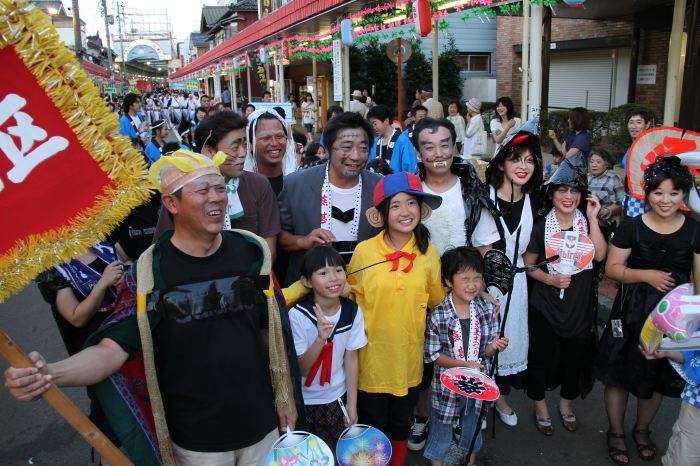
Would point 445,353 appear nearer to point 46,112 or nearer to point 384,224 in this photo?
point 384,224

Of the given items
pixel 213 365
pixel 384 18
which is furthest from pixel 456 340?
pixel 384 18

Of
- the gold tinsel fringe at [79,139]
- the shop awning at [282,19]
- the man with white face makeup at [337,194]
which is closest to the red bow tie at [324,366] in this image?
the man with white face makeup at [337,194]

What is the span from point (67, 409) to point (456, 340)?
1889mm

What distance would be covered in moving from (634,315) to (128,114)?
9.91 metres

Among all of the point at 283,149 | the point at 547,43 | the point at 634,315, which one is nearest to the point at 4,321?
the point at 283,149

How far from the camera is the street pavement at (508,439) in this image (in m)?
3.16

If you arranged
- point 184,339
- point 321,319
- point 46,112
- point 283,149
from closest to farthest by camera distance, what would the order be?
point 46,112 → point 184,339 → point 321,319 → point 283,149

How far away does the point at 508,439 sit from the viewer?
132 inches

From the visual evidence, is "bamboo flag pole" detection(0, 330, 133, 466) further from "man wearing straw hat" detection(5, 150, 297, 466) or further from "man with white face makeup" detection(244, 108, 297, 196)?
"man with white face makeup" detection(244, 108, 297, 196)

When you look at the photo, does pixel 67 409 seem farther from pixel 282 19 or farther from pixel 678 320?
pixel 282 19

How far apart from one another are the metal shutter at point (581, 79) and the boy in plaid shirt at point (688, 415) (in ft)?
47.9

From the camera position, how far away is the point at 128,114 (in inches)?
406

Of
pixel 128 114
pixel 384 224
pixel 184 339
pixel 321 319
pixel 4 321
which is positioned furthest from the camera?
pixel 128 114

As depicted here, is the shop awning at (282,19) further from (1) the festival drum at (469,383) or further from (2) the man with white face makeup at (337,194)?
(1) the festival drum at (469,383)
